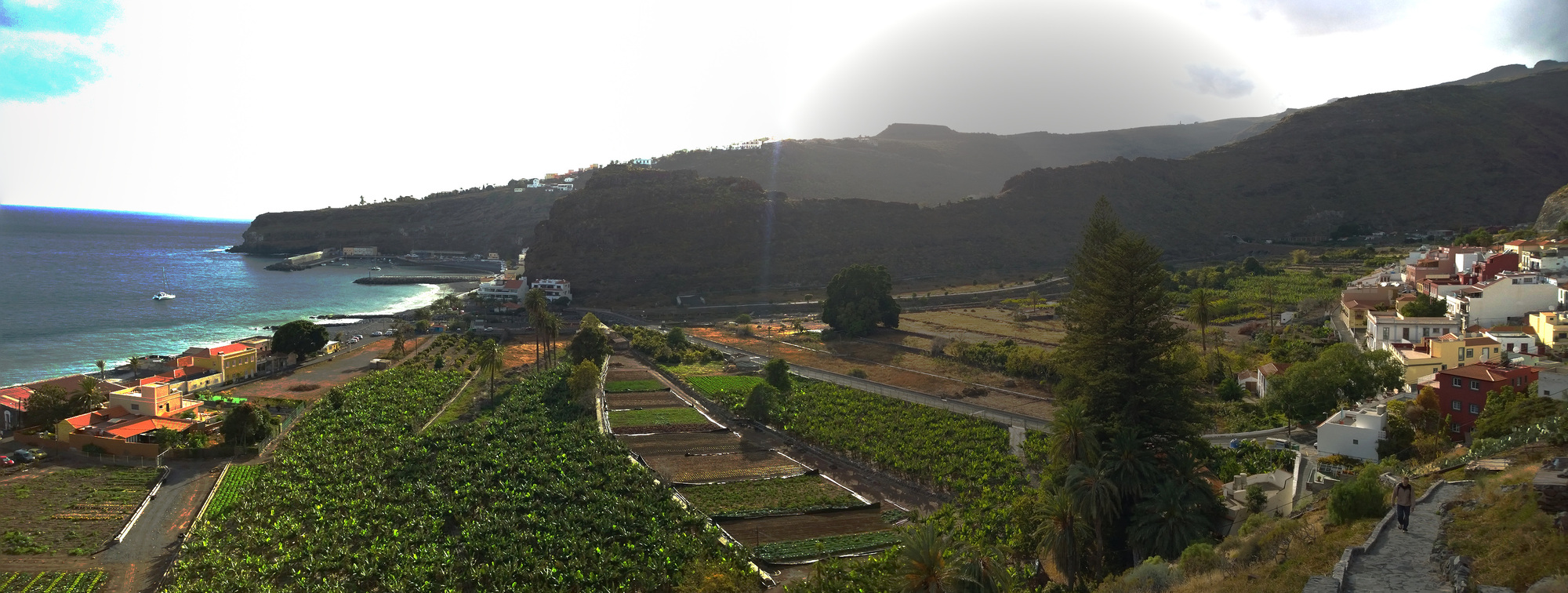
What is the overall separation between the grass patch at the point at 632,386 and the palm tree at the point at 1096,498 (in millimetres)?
21660

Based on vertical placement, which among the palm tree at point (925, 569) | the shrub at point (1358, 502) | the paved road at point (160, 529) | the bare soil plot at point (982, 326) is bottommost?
the paved road at point (160, 529)

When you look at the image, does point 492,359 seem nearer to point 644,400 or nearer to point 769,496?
point 644,400

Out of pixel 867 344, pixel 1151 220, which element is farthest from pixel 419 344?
pixel 1151 220

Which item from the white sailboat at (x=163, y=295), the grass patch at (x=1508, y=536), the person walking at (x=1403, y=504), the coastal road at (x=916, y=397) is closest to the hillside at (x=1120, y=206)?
the coastal road at (x=916, y=397)

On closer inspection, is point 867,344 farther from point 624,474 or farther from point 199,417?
point 199,417

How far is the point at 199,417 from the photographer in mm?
29672

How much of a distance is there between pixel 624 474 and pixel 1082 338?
12.7 m

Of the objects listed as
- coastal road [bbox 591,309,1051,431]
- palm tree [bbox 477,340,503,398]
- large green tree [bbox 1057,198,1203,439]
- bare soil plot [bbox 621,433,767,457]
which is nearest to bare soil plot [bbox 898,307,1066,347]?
coastal road [bbox 591,309,1051,431]

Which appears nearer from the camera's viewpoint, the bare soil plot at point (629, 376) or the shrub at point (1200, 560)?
the shrub at point (1200, 560)

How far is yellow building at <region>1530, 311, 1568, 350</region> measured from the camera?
25.3 m

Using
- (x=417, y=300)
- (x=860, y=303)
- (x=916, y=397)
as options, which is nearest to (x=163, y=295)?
(x=417, y=300)

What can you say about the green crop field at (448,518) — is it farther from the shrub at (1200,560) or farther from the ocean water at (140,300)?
the ocean water at (140,300)

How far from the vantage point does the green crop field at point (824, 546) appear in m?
18.9

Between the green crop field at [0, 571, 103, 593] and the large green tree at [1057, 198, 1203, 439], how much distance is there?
21.9 meters
